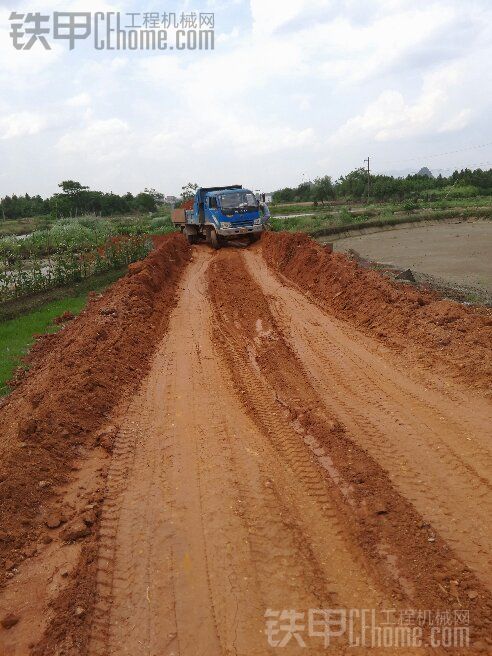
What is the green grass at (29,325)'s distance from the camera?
33.3 feet

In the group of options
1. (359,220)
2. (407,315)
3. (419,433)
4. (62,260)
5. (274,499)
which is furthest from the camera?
(359,220)

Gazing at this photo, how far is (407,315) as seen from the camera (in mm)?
9609

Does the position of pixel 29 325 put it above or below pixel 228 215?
below

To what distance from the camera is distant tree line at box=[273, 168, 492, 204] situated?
64.3 metres

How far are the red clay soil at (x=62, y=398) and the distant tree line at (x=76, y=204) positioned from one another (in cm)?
5296

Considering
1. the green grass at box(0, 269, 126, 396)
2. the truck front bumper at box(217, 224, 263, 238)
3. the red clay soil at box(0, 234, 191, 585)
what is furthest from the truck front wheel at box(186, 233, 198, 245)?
the red clay soil at box(0, 234, 191, 585)

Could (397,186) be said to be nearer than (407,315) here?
No

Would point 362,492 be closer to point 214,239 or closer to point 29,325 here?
point 29,325

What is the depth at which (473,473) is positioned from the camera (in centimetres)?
492

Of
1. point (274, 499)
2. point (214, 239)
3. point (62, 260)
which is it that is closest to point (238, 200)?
point (214, 239)

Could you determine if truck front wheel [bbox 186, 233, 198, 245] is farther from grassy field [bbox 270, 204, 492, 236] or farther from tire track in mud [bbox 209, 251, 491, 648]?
tire track in mud [bbox 209, 251, 491, 648]

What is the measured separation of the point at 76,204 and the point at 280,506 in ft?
219

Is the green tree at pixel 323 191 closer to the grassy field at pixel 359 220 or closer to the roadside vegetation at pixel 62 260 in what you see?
the grassy field at pixel 359 220

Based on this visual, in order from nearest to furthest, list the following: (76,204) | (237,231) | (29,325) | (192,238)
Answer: (29,325) < (237,231) < (192,238) < (76,204)
